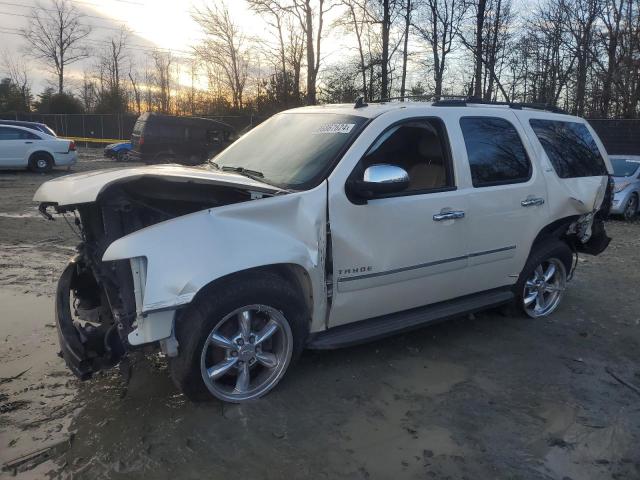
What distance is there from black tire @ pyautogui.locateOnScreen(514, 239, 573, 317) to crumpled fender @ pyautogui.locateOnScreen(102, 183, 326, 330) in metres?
2.31

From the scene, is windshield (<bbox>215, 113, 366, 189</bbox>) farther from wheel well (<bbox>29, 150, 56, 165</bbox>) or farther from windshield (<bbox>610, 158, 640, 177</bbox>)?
wheel well (<bbox>29, 150, 56, 165</bbox>)

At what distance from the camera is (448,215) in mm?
4172

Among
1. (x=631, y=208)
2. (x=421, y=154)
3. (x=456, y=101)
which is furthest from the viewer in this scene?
(x=631, y=208)

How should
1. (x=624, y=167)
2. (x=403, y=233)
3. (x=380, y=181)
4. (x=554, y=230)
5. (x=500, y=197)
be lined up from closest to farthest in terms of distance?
(x=380, y=181) < (x=403, y=233) < (x=500, y=197) < (x=554, y=230) < (x=624, y=167)

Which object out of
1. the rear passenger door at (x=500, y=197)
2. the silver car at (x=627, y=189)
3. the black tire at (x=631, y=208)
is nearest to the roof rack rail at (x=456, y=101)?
the rear passenger door at (x=500, y=197)

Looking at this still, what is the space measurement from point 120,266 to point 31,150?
18.8 metres

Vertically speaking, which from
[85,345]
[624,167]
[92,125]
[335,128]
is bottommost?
[85,345]

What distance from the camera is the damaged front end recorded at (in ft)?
10.1

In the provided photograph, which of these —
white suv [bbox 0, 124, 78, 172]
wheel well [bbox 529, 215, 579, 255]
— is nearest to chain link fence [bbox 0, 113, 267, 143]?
white suv [bbox 0, 124, 78, 172]

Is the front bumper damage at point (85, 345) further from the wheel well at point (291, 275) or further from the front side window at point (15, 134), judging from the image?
the front side window at point (15, 134)

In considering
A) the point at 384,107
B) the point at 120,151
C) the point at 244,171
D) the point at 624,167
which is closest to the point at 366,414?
the point at 244,171

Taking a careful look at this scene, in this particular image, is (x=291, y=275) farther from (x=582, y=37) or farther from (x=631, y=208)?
(x=582, y=37)

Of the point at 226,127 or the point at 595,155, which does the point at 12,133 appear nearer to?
the point at 226,127

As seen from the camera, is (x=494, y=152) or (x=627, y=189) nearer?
(x=494, y=152)
